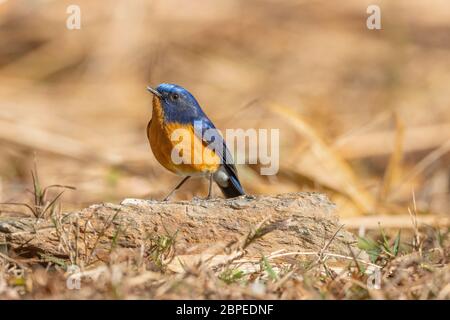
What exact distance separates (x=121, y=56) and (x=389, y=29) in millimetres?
3372

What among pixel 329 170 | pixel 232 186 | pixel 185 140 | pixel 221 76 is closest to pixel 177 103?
pixel 185 140

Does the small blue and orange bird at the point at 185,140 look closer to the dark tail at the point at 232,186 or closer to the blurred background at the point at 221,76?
the dark tail at the point at 232,186

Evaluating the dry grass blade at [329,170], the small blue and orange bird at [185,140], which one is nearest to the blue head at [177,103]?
the small blue and orange bird at [185,140]

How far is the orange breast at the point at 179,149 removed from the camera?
17.1 feet

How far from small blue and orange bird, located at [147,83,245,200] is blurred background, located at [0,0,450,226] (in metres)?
2.58

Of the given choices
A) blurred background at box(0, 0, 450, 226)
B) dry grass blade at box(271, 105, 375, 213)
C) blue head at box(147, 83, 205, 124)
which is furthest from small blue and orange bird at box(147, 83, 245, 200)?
blurred background at box(0, 0, 450, 226)

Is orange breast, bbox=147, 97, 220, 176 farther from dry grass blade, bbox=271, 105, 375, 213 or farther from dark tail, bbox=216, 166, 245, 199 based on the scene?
dry grass blade, bbox=271, 105, 375, 213

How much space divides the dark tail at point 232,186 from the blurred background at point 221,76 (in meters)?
2.31

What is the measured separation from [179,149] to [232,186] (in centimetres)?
62

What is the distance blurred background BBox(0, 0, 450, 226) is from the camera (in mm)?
8492

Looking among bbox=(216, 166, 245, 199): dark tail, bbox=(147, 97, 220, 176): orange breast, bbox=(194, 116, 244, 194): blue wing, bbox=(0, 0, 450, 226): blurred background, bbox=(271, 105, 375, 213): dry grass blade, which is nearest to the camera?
bbox=(147, 97, 220, 176): orange breast

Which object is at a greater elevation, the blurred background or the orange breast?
the blurred background

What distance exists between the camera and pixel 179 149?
5.23 meters
